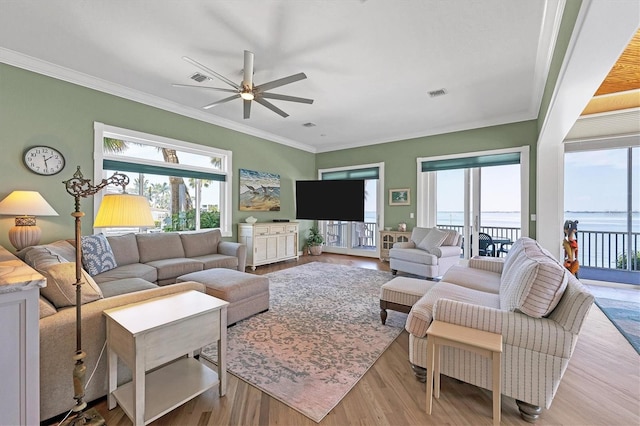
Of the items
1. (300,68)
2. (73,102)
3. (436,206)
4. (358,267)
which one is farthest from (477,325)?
(73,102)

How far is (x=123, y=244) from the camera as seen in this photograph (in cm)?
350

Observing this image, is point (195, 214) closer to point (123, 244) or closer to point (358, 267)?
point (123, 244)

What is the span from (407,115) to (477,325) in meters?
4.10

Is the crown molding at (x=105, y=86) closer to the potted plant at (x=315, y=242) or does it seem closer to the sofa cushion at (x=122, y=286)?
the sofa cushion at (x=122, y=286)

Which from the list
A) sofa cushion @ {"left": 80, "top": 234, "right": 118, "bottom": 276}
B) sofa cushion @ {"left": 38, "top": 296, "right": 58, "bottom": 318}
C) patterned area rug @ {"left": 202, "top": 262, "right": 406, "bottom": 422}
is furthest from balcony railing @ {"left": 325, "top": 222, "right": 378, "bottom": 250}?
sofa cushion @ {"left": 38, "top": 296, "right": 58, "bottom": 318}

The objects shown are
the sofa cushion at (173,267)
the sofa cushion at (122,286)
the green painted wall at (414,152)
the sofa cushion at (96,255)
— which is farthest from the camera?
the green painted wall at (414,152)

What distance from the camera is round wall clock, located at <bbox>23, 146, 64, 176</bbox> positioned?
Answer: 10.1 ft

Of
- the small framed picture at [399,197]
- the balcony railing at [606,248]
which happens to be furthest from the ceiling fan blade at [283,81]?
the balcony railing at [606,248]

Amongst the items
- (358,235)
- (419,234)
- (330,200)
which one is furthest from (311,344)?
(358,235)

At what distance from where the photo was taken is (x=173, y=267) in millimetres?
3428

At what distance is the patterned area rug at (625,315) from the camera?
100 inches

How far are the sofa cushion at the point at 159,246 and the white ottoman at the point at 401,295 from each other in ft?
10.2

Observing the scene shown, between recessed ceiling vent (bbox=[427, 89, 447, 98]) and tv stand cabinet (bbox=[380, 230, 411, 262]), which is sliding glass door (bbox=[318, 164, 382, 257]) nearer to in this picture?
tv stand cabinet (bbox=[380, 230, 411, 262])

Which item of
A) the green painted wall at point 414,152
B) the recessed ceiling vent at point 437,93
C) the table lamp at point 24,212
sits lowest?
the table lamp at point 24,212
